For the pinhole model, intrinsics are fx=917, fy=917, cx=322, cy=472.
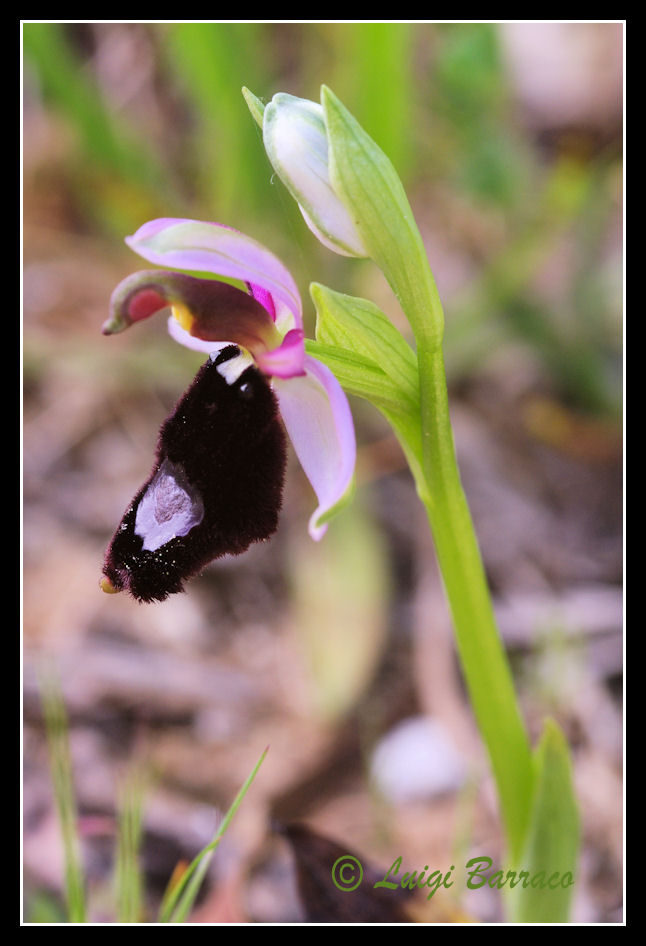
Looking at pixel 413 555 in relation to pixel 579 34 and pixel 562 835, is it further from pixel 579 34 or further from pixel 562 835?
pixel 579 34

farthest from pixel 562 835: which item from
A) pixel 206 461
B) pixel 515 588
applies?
pixel 515 588

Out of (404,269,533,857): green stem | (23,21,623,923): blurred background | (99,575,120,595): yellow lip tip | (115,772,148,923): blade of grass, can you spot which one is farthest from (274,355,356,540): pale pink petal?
(115,772,148,923): blade of grass

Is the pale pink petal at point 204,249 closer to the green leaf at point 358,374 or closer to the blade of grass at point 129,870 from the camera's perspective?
the green leaf at point 358,374

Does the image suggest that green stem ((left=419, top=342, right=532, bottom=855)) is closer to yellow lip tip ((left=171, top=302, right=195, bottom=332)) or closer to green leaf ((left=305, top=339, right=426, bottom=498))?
→ green leaf ((left=305, top=339, right=426, bottom=498))

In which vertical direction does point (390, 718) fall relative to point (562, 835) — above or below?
above

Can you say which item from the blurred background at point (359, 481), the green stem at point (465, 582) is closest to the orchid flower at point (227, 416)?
the green stem at point (465, 582)

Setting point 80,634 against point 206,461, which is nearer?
point 206,461

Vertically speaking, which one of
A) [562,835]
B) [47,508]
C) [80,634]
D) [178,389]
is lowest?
[562,835]
